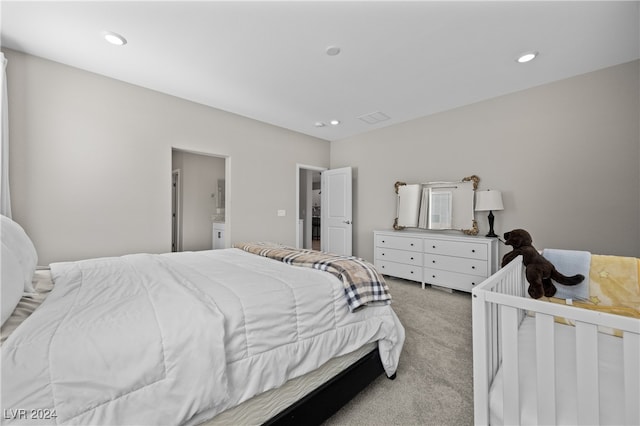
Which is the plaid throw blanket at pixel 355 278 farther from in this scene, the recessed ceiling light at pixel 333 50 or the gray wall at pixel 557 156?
the gray wall at pixel 557 156

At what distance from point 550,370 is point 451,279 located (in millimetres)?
2753

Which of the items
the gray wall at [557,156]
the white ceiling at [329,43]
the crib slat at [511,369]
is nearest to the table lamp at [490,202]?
the gray wall at [557,156]

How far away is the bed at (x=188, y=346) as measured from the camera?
2.42 feet

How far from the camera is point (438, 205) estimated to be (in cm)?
379

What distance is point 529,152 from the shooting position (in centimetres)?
310

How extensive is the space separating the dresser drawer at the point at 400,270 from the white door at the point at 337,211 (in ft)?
2.59

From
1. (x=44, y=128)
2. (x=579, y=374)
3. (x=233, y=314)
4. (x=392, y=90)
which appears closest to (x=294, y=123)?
(x=392, y=90)

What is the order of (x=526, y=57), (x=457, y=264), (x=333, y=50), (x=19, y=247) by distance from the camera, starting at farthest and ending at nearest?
(x=457, y=264) < (x=526, y=57) < (x=333, y=50) < (x=19, y=247)

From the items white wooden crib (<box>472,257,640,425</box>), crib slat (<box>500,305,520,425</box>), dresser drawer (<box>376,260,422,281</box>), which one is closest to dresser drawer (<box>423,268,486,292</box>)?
dresser drawer (<box>376,260,422,281</box>)

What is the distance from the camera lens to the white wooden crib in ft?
2.51

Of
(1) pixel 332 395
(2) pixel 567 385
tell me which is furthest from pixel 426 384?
(2) pixel 567 385

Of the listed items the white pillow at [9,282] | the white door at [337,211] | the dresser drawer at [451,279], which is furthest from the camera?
the white door at [337,211]

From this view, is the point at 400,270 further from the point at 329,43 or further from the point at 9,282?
the point at 9,282

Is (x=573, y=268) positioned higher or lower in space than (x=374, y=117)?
lower
